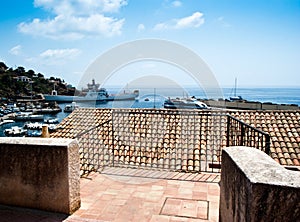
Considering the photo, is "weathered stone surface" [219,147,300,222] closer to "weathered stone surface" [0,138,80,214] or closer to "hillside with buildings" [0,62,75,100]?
"weathered stone surface" [0,138,80,214]

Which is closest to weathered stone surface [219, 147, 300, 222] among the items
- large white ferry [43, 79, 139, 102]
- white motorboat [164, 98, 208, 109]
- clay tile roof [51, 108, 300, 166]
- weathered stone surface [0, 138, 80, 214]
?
weathered stone surface [0, 138, 80, 214]

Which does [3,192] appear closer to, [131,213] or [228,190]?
[131,213]

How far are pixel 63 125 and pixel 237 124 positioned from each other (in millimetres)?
6827

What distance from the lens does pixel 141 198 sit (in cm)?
334

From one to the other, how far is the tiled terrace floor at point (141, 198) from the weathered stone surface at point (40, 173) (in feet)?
0.48

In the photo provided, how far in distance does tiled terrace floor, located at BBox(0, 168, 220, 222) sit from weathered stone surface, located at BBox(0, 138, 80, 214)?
0.48ft

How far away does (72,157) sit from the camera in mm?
2691

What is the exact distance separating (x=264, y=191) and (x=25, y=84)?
75664 mm

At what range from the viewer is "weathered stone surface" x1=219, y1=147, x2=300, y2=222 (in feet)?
4.58

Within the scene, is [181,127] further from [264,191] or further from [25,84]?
[25,84]

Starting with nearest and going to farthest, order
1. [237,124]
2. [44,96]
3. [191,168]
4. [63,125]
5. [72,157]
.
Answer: [72,157] < [237,124] < [191,168] < [63,125] < [44,96]

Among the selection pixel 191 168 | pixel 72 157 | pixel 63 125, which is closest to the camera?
pixel 72 157

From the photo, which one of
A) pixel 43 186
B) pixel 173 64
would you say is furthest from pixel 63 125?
pixel 43 186

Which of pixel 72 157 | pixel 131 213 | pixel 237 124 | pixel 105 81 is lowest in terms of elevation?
pixel 131 213
